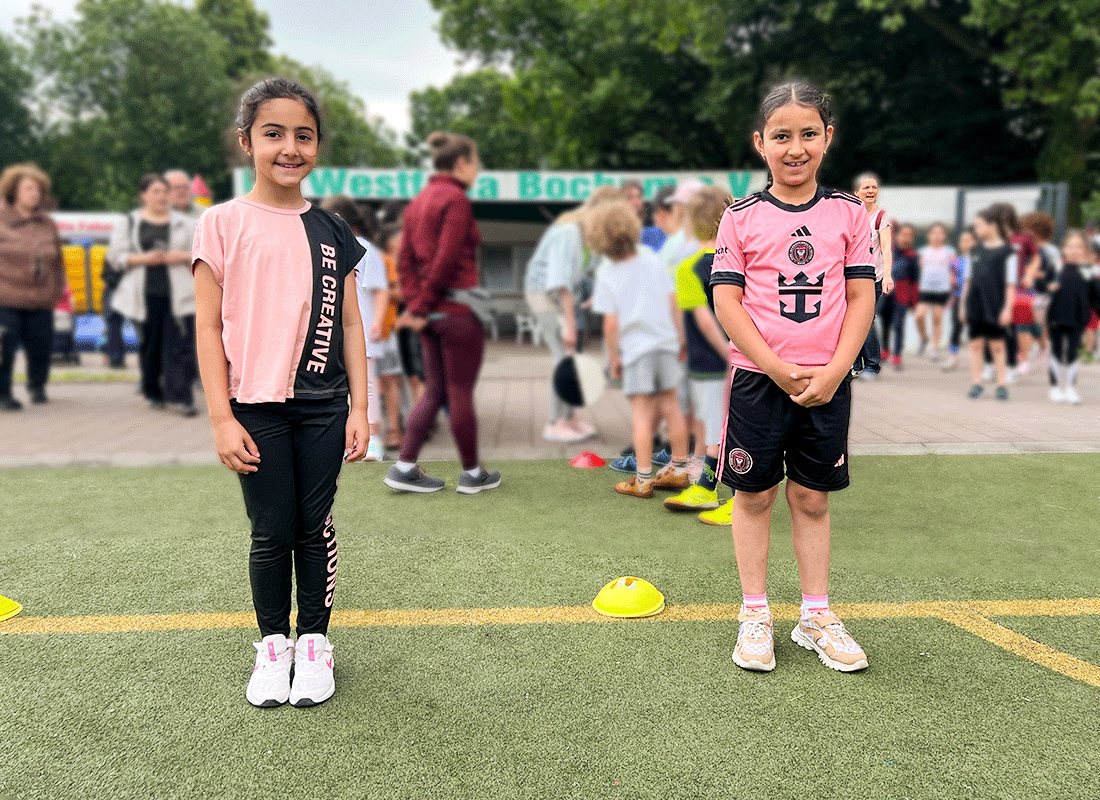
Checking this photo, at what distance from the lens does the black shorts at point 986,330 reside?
8.25m

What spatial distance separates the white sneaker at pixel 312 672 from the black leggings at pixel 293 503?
4 centimetres

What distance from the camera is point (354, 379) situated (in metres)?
2.65

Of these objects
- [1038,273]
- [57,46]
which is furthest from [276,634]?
[57,46]

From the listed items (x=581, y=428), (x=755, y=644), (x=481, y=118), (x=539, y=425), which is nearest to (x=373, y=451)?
(x=755, y=644)

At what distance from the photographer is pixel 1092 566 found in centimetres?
368

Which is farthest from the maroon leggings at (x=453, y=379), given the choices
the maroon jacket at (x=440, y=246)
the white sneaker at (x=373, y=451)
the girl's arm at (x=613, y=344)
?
the girl's arm at (x=613, y=344)

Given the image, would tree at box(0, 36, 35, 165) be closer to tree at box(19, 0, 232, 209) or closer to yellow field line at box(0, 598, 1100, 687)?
tree at box(19, 0, 232, 209)

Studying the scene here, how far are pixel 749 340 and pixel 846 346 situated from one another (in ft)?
0.96

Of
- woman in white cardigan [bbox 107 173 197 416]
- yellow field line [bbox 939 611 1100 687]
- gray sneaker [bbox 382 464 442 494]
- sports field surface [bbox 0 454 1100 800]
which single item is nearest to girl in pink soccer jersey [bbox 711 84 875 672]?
sports field surface [bbox 0 454 1100 800]

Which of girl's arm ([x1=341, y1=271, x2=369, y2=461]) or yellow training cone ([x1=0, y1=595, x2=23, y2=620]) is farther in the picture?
yellow training cone ([x1=0, y1=595, x2=23, y2=620])

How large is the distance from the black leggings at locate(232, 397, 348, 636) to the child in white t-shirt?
2.49m

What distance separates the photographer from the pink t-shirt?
2408mm

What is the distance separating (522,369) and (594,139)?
16.7 meters

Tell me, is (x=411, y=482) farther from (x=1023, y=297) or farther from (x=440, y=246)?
(x=1023, y=297)
